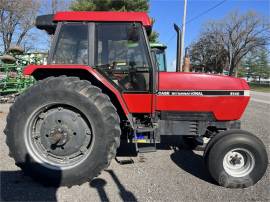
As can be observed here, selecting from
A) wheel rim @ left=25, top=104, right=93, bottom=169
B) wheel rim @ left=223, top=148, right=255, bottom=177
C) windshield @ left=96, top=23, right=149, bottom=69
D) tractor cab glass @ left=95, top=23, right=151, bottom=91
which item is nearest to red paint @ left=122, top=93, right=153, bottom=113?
tractor cab glass @ left=95, top=23, right=151, bottom=91

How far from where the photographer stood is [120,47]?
4402 millimetres

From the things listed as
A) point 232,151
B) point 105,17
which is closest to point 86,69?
point 105,17

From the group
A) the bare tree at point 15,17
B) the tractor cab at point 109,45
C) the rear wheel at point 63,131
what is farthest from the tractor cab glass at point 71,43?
the bare tree at point 15,17

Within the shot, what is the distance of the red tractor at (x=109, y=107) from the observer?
3910mm

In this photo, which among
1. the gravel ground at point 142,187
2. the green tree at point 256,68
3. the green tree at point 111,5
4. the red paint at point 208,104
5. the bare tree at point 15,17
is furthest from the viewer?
the green tree at point 256,68

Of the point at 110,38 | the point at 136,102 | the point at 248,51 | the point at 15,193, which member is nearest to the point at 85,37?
the point at 110,38

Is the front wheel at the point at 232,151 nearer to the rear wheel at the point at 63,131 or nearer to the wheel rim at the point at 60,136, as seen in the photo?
the rear wheel at the point at 63,131

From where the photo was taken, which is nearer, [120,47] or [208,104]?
[120,47]

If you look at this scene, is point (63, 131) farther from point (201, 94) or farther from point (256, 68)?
point (256, 68)

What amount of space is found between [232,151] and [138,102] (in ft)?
4.80

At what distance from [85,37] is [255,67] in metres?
72.4

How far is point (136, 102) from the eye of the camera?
4422 mm

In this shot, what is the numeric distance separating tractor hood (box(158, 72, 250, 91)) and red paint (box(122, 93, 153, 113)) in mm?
240

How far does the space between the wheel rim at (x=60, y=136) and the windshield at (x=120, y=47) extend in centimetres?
88
